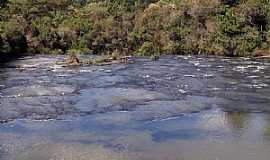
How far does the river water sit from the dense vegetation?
84.5ft

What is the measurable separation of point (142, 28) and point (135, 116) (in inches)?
2145

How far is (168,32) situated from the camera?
7819cm

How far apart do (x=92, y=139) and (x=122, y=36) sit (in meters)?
59.8

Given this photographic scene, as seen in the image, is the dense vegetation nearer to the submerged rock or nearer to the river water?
the river water

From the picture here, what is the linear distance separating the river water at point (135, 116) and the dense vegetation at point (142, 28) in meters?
25.7

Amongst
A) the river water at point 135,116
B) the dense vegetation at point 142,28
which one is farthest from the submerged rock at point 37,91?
the dense vegetation at point 142,28

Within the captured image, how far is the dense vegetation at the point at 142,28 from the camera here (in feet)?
234

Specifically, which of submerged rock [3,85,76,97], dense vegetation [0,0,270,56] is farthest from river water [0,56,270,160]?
dense vegetation [0,0,270,56]

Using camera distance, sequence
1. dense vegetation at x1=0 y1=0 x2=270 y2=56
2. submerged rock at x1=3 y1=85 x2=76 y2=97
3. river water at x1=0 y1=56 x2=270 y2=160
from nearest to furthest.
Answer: river water at x1=0 y1=56 x2=270 y2=160 < submerged rock at x1=3 y1=85 x2=76 y2=97 < dense vegetation at x1=0 y1=0 x2=270 y2=56

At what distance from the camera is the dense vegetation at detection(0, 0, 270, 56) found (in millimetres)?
71188

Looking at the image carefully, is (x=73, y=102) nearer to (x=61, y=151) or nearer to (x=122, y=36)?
(x=61, y=151)

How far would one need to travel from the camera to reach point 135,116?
27031 mm

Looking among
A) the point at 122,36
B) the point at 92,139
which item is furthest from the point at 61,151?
the point at 122,36

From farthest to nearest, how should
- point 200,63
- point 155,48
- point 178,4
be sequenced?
point 178,4 < point 155,48 < point 200,63
